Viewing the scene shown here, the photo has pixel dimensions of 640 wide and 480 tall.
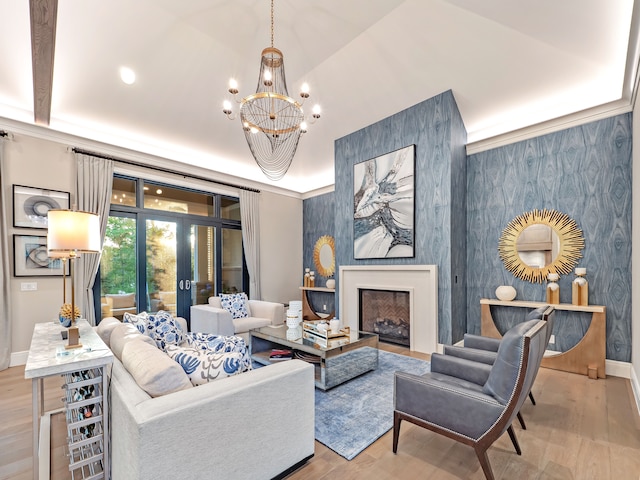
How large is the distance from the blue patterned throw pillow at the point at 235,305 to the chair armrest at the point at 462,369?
10.6 ft

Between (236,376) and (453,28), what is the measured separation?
3.94m

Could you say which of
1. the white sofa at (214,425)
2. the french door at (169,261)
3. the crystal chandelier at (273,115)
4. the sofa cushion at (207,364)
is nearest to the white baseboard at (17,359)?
the french door at (169,261)

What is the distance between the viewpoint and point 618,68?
3.23m

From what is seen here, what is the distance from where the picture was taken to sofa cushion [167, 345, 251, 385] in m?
1.64

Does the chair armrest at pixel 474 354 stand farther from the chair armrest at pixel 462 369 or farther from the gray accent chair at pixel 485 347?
the chair armrest at pixel 462 369

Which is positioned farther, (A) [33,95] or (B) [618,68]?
(A) [33,95]

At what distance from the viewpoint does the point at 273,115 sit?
289 centimetres

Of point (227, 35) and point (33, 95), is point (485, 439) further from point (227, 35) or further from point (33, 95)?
point (33, 95)

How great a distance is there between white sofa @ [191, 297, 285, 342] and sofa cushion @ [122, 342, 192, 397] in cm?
251

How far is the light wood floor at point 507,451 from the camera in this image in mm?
1805

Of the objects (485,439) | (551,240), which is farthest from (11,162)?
(551,240)

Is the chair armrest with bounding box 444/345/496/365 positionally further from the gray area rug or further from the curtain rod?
the curtain rod

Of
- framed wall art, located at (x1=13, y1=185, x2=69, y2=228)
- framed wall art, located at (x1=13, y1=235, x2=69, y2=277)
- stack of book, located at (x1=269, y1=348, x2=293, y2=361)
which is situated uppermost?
framed wall art, located at (x1=13, y1=185, x2=69, y2=228)

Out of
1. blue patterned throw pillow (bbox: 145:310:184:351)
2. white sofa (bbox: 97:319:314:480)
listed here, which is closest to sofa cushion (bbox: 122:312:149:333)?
blue patterned throw pillow (bbox: 145:310:184:351)
